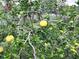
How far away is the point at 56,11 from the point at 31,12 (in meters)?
0.51

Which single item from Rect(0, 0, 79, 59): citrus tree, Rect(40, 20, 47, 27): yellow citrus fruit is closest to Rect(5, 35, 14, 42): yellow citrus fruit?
Rect(0, 0, 79, 59): citrus tree

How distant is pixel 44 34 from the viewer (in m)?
2.84

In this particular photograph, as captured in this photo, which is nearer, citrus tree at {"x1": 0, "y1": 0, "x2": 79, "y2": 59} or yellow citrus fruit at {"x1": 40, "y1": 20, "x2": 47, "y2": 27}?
citrus tree at {"x1": 0, "y1": 0, "x2": 79, "y2": 59}

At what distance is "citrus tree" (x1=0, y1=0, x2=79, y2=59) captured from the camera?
105 inches

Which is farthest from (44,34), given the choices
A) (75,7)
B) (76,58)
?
(75,7)

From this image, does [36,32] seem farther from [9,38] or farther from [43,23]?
[9,38]

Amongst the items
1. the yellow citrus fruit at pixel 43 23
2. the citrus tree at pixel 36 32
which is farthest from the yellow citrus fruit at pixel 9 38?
the yellow citrus fruit at pixel 43 23

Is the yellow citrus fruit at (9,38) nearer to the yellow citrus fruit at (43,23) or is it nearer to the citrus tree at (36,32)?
the citrus tree at (36,32)

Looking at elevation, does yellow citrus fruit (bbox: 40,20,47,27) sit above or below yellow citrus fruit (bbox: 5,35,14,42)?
above

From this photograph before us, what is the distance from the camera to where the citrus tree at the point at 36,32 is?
8.79 ft

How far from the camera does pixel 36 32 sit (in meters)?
2.80

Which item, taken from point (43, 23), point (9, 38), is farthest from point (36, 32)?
point (9, 38)

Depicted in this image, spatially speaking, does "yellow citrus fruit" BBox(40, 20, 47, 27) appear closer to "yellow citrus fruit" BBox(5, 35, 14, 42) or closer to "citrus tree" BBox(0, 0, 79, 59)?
"citrus tree" BBox(0, 0, 79, 59)

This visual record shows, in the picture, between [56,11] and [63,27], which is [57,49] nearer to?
[63,27]
